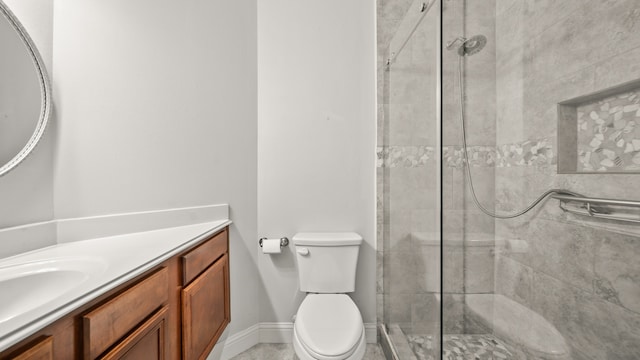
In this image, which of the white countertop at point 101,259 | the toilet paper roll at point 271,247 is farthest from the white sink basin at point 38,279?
the toilet paper roll at point 271,247

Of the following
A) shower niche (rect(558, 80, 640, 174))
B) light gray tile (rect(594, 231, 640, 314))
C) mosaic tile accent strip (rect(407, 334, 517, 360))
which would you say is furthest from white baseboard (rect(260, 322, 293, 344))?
shower niche (rect(558, 80, 640, 174))

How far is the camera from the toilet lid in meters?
1.09

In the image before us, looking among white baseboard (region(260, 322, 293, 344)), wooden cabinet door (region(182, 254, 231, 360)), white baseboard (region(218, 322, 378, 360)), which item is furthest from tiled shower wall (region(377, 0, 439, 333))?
wooden cabinet door (region(182, 254, 231, 360))

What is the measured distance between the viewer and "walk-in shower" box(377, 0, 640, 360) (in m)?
0.87

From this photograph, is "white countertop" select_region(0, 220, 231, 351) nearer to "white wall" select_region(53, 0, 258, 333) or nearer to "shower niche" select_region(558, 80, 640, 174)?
"white wall" select_region(53, 0, 258, 333)

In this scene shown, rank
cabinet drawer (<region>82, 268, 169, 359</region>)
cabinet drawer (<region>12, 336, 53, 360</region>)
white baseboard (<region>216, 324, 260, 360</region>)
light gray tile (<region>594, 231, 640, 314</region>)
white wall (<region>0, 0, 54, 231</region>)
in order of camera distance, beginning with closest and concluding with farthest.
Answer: cabinet drawer (<region>12, 336, 53, 360</region>) → cabinet drawer (<region>82, 268, 169, 359</region>) → light gray tile (<region>594, 231, 640, 314</region>) → white wall (<region>0, 0, 54, 231</region>) → white baseboard (<region>216, 324, 260, 360</region>)

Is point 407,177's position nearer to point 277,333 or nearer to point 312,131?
point 312,131

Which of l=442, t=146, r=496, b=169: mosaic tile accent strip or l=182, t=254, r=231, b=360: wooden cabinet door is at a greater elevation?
l=442, t=146, r=496, b=169: mosaic tile accent strip

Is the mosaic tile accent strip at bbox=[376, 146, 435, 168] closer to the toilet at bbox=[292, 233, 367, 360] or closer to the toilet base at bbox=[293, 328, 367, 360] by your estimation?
the toilet at bbox=[292, 233, 367, 360]

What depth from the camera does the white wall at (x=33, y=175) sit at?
3.08 ft

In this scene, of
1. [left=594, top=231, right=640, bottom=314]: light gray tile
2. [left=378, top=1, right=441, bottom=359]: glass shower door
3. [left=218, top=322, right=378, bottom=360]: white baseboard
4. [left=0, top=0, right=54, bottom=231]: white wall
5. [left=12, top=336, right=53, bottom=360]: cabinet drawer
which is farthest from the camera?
[left=218, top=322, right=378, bottom=360]: white baseboard

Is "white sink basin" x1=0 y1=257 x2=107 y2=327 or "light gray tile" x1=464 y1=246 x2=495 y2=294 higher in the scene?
"white sink basin" x1=0 y1=257 x2=107 y2=327

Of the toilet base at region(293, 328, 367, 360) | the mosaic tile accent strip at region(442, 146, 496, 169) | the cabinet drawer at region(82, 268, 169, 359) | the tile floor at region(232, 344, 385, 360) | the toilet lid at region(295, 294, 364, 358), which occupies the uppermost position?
the mosaic tile accent strip at region(442, 146, 496, 169)

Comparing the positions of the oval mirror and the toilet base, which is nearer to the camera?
the oval mirror
